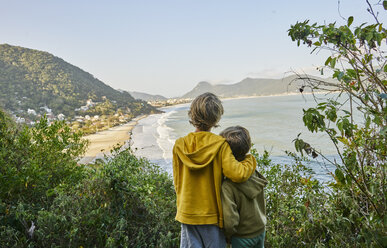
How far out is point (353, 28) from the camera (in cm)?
158

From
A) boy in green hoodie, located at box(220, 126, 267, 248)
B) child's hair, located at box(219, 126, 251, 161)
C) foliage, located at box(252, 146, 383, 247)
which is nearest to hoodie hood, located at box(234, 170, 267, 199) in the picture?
boy in green hoodie, located at box(220, 126, 267, 248)

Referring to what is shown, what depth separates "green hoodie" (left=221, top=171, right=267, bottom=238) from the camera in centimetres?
158

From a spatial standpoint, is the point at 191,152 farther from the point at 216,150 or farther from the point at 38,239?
the point at 38,239

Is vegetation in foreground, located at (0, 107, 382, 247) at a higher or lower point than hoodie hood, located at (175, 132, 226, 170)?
lower

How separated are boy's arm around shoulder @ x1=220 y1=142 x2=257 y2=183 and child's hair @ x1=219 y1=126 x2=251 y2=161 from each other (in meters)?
0.08

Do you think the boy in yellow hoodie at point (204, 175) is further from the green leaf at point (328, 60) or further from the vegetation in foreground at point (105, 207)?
the green leaf at point (328, 60)

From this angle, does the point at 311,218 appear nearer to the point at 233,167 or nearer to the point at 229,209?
the point at 229,209

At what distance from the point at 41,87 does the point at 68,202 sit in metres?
30.0

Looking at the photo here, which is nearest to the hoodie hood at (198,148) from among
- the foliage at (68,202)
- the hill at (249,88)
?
the foliage at (68,202)

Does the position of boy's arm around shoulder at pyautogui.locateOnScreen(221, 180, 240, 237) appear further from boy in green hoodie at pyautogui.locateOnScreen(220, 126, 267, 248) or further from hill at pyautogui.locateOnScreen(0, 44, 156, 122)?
hill at pyautogui.locateOnScreen(0, 44, 156, 122)

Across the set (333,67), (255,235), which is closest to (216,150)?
(255,235)

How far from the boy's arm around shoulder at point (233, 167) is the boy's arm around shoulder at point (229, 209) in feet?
0.27

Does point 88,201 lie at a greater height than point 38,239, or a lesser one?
greater

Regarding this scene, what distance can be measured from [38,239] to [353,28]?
8.64 feet
